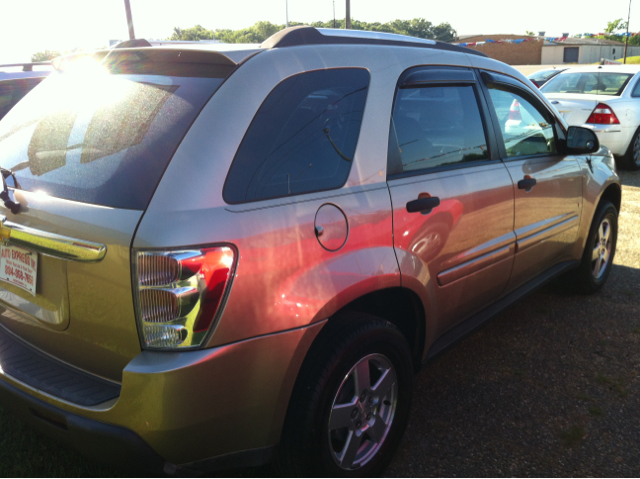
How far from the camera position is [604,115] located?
9062mm

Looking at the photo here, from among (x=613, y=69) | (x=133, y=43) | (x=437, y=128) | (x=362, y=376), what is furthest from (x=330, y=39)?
(x=613, y=69)

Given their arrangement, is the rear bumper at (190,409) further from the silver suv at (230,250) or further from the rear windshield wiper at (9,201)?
the rear windshield wiper at (9,201)

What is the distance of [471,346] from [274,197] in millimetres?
2228

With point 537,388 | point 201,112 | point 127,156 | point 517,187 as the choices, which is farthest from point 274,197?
point 537,388

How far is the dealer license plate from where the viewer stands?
207 cm

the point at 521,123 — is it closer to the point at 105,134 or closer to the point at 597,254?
the point at 597,254

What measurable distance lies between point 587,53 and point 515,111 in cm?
8750

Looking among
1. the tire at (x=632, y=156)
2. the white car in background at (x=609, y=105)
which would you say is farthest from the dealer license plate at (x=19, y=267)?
the tire at (x=632, y=156)

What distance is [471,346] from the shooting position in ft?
12.2

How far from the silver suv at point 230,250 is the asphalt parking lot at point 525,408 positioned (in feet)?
1.27

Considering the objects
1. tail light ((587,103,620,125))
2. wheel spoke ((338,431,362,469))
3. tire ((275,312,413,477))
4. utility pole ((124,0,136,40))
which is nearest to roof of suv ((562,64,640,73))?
tail light ((587,103,620,125))

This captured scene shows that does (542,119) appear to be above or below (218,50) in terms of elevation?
below

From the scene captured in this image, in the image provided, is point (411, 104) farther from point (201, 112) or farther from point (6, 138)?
point (6, 138)

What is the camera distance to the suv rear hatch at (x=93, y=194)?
72.7 inches
